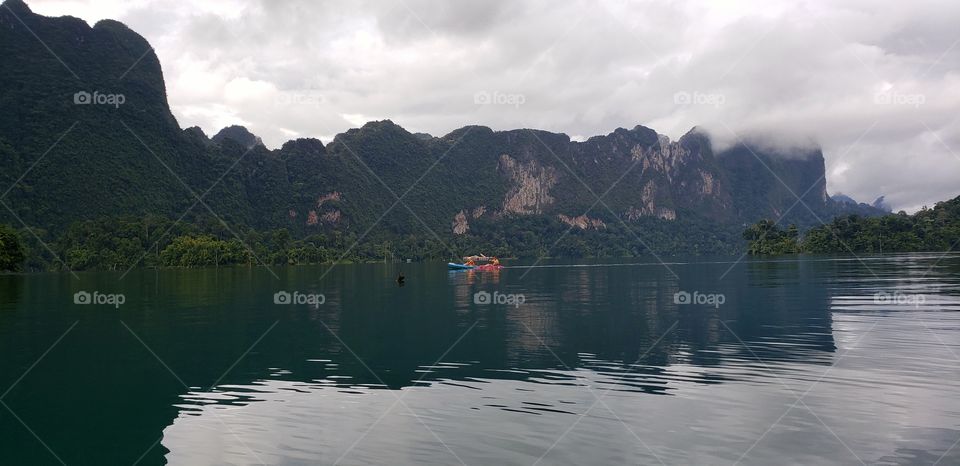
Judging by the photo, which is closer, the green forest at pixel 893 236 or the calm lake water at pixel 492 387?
the calm lake water at pixel 492 387

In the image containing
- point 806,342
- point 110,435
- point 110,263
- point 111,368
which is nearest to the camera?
point 110,435

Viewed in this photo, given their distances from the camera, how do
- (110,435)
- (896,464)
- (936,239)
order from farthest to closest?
(936,239), (110,435), (896,464)

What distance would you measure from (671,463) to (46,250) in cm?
18621

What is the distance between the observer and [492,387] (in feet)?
76.5

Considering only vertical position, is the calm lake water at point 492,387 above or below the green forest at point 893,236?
below

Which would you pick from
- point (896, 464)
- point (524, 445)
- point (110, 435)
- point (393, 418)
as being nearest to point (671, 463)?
point (524, 445)

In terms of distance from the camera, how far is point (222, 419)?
1972 centimetres

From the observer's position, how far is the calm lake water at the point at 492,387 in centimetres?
1652

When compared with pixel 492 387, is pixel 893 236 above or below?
above

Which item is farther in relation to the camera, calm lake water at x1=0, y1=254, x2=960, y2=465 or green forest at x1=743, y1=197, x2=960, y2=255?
green forest at x1=743, y1=197, x2=960, y2=255

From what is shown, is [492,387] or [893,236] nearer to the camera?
[492,387]

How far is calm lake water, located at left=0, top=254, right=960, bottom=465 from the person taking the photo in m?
16.5

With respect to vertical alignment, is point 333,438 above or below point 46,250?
below

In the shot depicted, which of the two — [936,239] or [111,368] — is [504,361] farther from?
[936,239]
